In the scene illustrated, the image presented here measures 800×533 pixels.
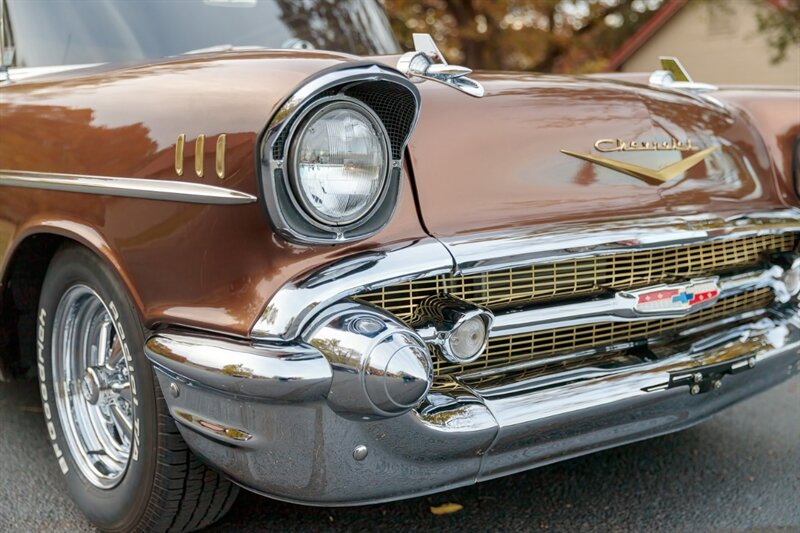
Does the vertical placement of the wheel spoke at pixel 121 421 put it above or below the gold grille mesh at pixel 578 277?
below

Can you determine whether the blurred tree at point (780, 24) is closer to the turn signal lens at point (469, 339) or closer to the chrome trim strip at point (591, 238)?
the chrome trim strip at point (591, 238)

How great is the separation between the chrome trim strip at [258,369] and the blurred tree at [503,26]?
53.0ft

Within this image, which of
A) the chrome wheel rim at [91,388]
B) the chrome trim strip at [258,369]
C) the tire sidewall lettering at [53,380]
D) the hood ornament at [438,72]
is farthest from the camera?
the chrome wheel rim at [91,388]

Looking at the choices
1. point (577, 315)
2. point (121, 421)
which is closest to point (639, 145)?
point (577, 315)

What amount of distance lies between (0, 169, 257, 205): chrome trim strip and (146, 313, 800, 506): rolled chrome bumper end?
28cm

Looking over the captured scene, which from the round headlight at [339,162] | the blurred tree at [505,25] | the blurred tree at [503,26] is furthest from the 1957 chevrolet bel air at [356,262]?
the blurred tree at [503,26]

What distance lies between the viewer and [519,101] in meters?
2.09

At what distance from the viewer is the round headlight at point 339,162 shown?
1.63m

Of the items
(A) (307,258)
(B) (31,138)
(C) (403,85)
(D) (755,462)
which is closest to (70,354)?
(B) (31,138)

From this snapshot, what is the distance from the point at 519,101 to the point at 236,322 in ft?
2.93

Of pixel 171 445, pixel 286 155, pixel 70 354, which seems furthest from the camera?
pixel 70 354

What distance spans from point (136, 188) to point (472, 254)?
72cm

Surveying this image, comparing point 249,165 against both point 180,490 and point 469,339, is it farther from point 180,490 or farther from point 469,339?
point 180,490

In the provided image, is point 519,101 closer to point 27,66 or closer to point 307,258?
point 307,258
